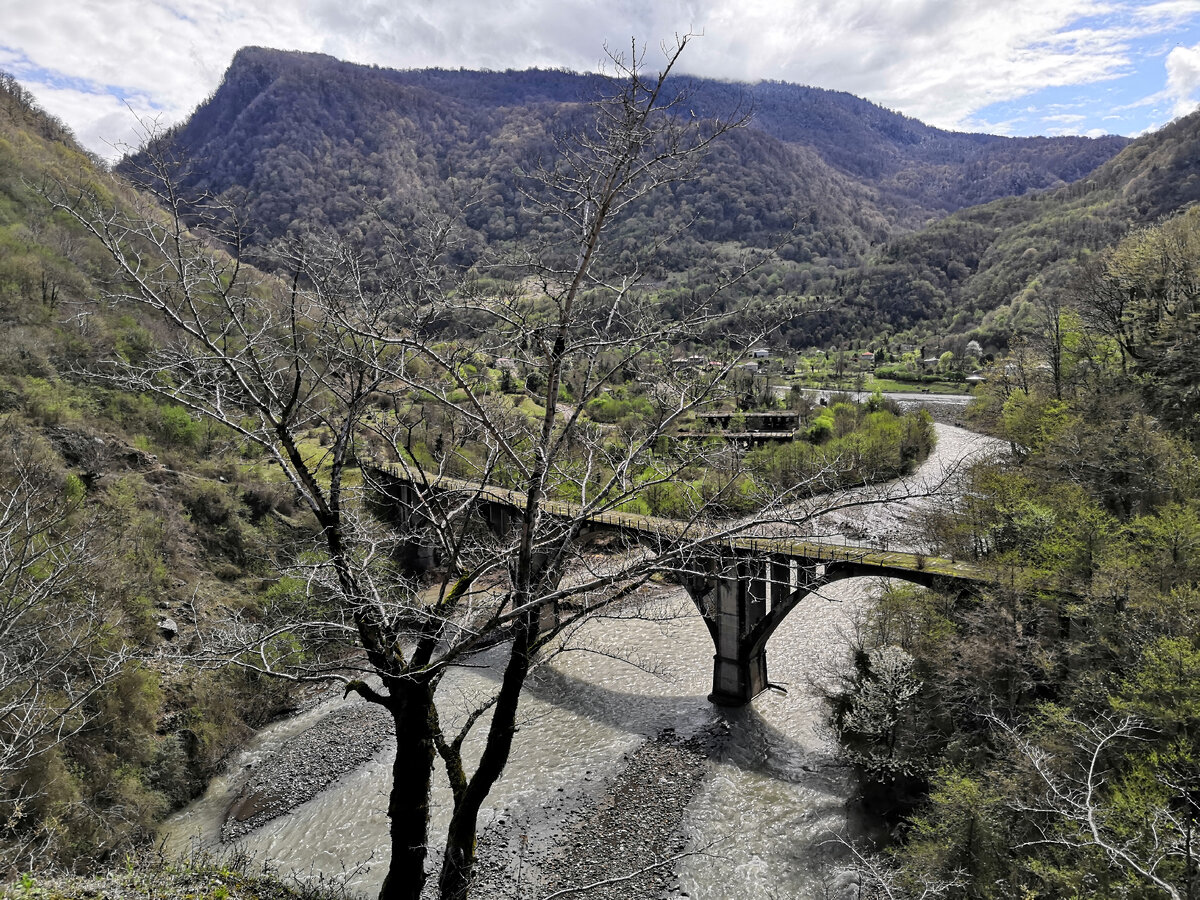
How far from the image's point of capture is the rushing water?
16.0m

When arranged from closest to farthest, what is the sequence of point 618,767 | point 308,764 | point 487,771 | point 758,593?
point 487,771 → point 618,767 → point 308,764 → point 758,593

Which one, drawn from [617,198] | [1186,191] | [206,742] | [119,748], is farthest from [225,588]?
[1186,191]

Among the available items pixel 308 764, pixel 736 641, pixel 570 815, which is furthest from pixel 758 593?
pixel 308 764

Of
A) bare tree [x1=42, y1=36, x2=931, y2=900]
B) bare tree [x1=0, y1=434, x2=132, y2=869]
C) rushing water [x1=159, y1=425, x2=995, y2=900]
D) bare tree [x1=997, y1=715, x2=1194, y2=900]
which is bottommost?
rushing water [x1=159, y1=425, x2=995, y2=900]

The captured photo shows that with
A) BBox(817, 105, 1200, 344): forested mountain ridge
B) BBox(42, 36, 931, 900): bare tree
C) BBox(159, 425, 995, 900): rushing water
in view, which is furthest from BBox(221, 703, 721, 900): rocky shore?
BBox(817, 105, 1200, 344): forested mountain ridge

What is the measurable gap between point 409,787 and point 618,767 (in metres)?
14.9

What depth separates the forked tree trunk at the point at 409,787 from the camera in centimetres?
645

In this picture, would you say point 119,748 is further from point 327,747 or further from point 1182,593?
point 1182,593

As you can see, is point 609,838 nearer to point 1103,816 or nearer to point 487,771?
point 1103,816

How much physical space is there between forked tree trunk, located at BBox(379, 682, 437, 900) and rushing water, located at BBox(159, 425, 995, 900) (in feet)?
19.0

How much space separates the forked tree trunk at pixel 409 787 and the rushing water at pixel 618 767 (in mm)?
5802

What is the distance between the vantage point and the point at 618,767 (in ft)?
65.1

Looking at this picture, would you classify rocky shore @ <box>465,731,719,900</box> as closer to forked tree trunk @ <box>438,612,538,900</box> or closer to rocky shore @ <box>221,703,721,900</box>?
rocky shore @ <box>221,703,721,900</box>

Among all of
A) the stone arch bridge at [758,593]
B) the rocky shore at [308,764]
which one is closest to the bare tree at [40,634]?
the rocky shore at [308,764]
